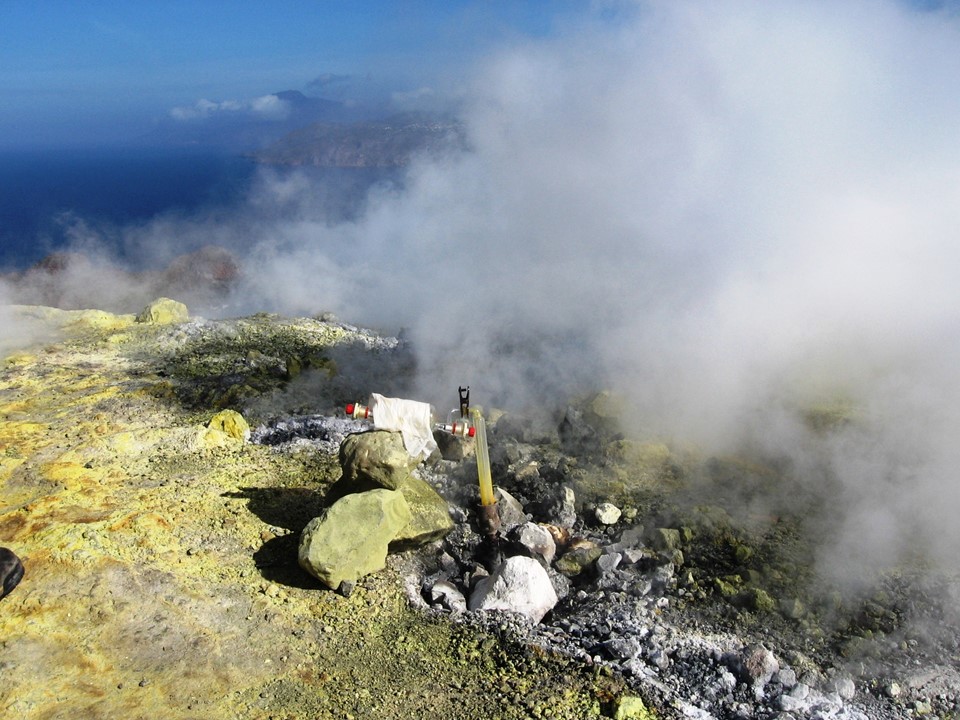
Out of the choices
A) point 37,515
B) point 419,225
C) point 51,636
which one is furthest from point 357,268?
point 51,636

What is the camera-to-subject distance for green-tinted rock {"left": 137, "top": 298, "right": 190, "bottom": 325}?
34.5 ft

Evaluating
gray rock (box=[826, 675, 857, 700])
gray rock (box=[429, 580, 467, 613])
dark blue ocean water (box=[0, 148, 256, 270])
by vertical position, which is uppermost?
dark blue ocean water (box=[0, 148, 256, 270])

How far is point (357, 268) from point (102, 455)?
9.40 meters

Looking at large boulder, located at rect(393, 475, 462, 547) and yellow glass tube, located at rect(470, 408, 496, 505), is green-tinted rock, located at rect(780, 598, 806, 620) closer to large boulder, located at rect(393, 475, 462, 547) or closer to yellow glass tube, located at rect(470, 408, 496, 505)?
yellow glass tube, located at rect(470, 408, 496, 505)

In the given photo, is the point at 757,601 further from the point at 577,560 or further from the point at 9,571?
the point at 9,571

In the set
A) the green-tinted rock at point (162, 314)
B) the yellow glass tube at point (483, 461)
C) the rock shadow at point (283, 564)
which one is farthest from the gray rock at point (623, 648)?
the green-tinted rock at point (162, 314)

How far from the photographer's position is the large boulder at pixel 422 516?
15.5ft

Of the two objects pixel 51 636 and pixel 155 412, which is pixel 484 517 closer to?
pixel 51 636

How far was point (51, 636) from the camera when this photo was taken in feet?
12.2

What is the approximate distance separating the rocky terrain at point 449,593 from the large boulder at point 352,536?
11 centimetres

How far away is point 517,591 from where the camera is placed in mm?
4262

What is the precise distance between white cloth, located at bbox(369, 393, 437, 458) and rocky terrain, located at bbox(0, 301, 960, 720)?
0.86 feet

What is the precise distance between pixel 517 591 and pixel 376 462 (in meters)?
1.35

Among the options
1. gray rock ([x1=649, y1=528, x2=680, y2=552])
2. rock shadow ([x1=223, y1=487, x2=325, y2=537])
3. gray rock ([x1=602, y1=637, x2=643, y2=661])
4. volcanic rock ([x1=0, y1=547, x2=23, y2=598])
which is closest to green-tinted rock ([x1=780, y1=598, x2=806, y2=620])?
gray rock ([x1=649, y1=528, x2=680, y2=552])
